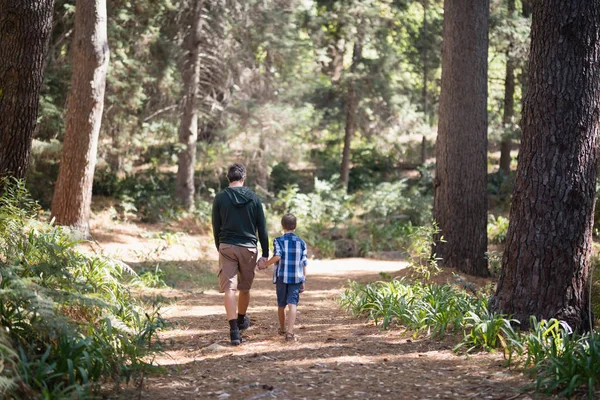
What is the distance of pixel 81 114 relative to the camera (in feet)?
37.3

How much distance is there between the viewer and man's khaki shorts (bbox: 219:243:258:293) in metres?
6.89

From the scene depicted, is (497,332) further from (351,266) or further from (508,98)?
(508,98)

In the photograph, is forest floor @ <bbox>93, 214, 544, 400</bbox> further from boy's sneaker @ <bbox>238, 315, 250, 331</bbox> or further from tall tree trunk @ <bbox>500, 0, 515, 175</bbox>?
tall tree trunk @ <bbox>500, 0, 515, 175</bbox>

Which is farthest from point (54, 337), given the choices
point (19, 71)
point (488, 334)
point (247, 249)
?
point (19, 71)

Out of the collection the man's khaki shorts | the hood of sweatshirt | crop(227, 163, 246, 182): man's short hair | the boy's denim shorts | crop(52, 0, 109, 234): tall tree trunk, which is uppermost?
crop(52, 0, 109, 234): tall tree trunk

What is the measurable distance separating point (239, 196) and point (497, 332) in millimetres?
3154

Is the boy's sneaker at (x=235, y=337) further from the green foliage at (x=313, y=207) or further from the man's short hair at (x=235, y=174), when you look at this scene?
the green foliage at (x=313, y=207)

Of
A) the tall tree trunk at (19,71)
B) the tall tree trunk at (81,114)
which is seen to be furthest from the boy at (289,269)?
the tall tree trunk at (81,114)

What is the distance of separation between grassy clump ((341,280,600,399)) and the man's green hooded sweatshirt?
1977 mm

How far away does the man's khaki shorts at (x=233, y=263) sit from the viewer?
689cm

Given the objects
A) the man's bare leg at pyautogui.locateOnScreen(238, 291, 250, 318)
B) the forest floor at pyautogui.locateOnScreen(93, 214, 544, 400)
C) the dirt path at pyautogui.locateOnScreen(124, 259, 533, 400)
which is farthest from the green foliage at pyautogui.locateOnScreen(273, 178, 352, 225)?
the man's bare leg at pyautogui.locateOnScreen(238, 291, 250, 318)

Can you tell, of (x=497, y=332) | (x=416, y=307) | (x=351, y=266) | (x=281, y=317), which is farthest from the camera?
(x=351, y=266)

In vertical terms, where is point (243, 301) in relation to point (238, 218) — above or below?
below

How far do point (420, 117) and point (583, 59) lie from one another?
20.7m
